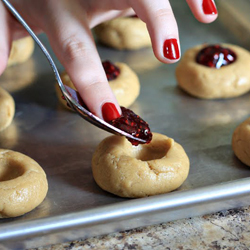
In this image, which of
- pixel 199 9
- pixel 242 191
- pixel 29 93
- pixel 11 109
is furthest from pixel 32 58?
pixel 242 191

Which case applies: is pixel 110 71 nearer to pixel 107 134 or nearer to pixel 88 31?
pixel 107 134

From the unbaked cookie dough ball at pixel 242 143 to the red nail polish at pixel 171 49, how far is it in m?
0.48

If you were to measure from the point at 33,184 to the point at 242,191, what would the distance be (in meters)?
0.71

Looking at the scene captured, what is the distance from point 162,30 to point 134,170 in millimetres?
498

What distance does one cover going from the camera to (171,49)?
5.14 ft

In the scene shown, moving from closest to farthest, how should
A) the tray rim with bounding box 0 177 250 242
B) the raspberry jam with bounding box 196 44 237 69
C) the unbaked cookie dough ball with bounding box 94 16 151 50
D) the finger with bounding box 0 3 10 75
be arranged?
the tray rim with bounding box 0 177 250 242 < the finger with bounding box 0 3 10 75 < the raspberry jam with bounding box 196 44 237 69 < the unbaked cookie dough ball with bounding box 94 16 151 50

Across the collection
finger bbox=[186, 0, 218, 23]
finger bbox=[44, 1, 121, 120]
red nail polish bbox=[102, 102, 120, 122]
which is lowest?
red nail polish bbox=[102, 102, 120, 122]

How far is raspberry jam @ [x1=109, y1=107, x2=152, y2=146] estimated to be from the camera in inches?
64.5

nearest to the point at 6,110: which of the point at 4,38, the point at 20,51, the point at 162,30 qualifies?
the point at 4,38

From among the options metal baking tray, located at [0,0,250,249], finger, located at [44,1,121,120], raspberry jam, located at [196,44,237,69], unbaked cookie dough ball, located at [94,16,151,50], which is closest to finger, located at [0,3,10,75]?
finger, located at [44,1,121,120]

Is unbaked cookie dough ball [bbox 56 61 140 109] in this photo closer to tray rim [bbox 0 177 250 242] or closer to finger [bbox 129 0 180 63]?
finger [bbox 129 0 180 63]

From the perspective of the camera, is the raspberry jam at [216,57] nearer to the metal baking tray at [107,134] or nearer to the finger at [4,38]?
the metal baking tray at [107,134]

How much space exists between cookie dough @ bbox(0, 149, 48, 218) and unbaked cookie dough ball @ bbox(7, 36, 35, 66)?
3.26ft

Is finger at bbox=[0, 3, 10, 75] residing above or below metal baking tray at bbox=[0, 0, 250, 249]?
above
